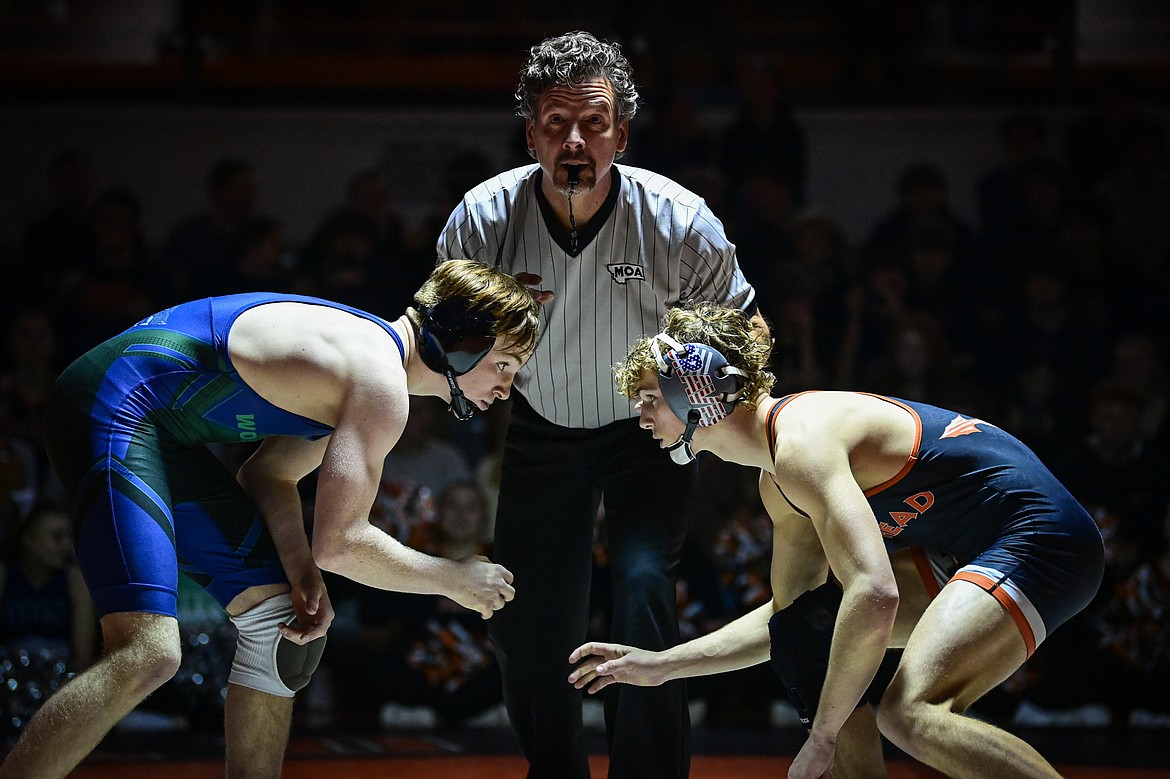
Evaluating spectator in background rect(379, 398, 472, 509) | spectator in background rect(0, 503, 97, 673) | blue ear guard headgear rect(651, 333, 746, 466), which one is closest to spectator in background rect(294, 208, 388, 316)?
spectator in background rect(379, 398, 472, 509)

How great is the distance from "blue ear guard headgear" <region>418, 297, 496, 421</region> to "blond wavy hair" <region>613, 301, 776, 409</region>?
0.34 m

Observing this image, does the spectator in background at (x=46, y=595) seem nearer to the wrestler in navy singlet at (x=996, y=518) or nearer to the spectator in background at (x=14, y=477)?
the spectator in background at (x=14, y=477)

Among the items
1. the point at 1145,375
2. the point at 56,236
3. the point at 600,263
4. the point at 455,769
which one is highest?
the point at 600,263

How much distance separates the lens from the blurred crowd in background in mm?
5043

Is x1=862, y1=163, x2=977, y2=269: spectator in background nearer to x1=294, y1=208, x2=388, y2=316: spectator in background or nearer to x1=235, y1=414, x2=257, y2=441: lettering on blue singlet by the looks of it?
x1=294, y1=208, x2=388, y2=316: spectator in background

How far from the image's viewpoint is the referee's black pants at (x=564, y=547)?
328 centimetres

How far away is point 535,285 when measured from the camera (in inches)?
131

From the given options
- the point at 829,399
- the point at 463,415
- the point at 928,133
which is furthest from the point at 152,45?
the point at 829,399

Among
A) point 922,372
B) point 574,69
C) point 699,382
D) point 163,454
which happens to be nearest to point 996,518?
point 699,382

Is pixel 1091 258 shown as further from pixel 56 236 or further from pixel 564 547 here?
pixel 56 236

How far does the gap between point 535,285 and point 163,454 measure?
1.00 meters

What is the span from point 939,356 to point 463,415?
3.25 meters

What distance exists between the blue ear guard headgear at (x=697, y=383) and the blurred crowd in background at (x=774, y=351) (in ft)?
7.41

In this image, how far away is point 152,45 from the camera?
23.2 ft
